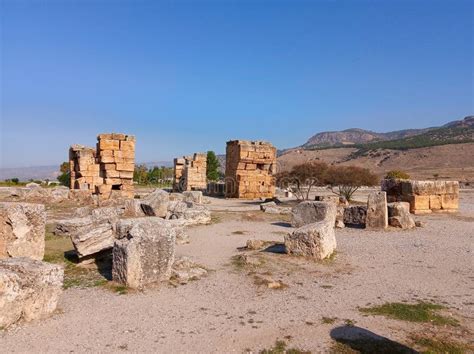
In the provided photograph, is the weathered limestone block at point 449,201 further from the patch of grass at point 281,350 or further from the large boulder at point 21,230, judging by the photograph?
the large boulder at point 21,230

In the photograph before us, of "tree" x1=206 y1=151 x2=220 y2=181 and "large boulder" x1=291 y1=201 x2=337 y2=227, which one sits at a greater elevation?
"tree" x1=206 y1=151 x2=220 y2=181

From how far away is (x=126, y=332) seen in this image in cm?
498

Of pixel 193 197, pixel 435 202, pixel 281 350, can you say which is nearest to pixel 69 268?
pixel 281 350

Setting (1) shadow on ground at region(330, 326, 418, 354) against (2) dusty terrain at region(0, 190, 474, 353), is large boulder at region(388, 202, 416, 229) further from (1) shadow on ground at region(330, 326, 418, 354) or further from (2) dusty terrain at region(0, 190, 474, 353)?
(1) shadow on ground at region(330, 326, 418, 354)

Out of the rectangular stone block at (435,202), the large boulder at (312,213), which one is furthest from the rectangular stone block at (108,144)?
the rectangular stone block at (435,202)

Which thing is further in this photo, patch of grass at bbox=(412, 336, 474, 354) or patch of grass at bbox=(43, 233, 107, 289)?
patch of grass at bbox=(43, 233, 107, 289)

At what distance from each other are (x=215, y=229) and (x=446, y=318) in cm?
818

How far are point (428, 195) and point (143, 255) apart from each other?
575 inches

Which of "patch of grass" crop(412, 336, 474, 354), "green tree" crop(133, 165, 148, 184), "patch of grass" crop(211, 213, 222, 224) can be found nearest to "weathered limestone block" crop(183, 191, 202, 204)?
"patch of grass" crop(211, 213, 222, 224)

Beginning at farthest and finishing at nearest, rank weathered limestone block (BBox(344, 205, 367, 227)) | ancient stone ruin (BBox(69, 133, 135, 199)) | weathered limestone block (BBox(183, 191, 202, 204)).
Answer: weathered limestone block (BBox(183, 191, 202, 204)), ancient stone ruin (BBox(69, 133, 135, 199)), weathered limestone block (BBox(344, 205, 367, 227))

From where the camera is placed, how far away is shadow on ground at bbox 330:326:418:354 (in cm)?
448

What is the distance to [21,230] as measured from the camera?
23.9 feet

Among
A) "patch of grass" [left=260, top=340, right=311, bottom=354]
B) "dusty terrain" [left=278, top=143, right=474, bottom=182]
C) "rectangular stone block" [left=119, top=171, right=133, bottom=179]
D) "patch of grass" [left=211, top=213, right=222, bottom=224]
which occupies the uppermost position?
"dusty terrain" [left=278, top=143, right=474, bottom=182]

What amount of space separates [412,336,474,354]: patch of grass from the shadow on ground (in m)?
0.20
